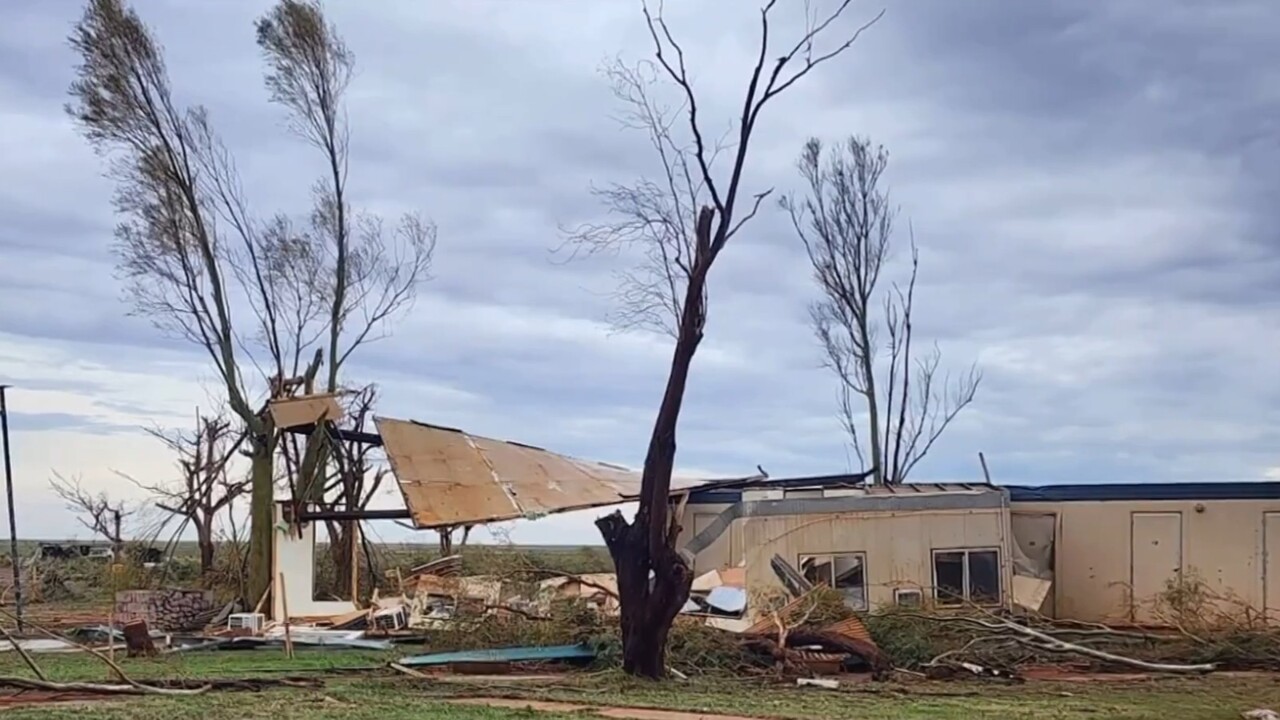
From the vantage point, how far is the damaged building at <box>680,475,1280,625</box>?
66.9 ft

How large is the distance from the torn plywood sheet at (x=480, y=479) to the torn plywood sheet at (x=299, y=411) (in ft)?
6.00

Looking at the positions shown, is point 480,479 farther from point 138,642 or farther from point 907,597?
point 907,597

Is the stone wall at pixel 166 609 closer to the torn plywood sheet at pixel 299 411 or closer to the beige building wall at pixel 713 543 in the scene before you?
the torn plywood sheet at pixel 299 411

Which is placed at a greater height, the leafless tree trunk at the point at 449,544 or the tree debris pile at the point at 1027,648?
the leafless tree trunk at the point at 449,544

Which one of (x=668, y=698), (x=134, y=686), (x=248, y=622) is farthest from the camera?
(x=248, y=622)

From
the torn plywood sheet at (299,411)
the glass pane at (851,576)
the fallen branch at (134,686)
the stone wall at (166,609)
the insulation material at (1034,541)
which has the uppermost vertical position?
the torn plywood sheet at (299,411)

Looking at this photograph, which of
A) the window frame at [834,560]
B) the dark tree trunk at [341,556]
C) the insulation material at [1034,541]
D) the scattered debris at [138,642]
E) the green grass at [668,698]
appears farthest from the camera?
the dark tree trunk at [341,556]

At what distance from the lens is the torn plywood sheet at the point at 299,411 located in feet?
72.3

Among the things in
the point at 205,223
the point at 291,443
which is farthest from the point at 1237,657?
the point at 205,223

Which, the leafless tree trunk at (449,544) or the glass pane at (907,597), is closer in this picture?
the glass pane at (907,597)

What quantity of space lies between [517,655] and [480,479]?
241 inches

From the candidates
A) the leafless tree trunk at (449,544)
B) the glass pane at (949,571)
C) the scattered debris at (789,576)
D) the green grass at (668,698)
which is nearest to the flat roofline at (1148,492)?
the glass pane at (949,571)

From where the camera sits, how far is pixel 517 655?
14.9 meters

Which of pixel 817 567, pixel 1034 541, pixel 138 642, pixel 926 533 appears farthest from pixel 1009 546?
pixel 138 642
